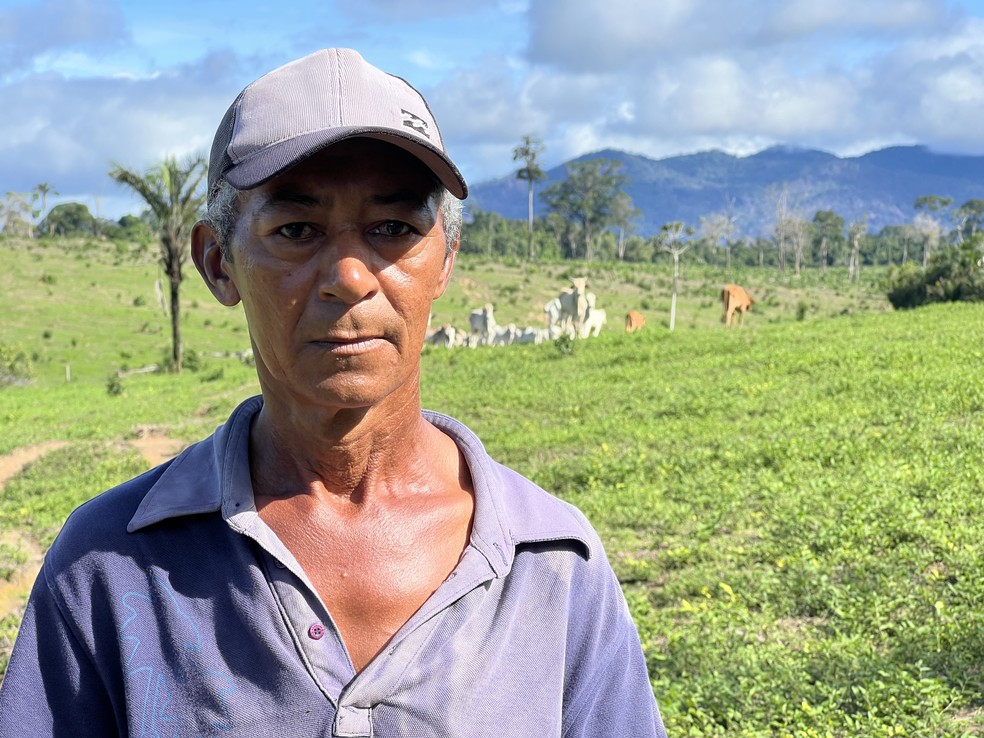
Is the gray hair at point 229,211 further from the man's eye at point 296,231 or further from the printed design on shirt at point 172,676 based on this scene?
the printed design on shirt at point 172,676

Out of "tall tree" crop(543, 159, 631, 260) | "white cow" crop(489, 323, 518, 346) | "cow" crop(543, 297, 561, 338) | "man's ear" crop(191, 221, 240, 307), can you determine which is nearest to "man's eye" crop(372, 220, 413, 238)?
"man's ear" crop(191, 221, 240, 307)

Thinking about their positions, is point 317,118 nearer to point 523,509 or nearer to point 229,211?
point 229,211

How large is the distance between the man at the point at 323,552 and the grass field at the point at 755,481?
105 inches

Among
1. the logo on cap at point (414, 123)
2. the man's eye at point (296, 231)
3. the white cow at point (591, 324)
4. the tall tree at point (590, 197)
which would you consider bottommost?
the white cow at point (591, 324)

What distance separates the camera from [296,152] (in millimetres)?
1130

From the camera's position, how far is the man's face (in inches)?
47.3

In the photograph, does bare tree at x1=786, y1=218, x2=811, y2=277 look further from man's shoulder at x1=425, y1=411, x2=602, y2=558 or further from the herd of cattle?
man's shoulder at x1=425, y1=411, x2=602, y2=558

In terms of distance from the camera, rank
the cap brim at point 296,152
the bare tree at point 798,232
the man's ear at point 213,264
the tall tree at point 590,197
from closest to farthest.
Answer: the cap brim at point 296,152 < the man's ear at point 213,264 < the bare tree at point 798,232 < the tall tree at point 590,197

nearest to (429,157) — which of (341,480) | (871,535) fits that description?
(341,480)

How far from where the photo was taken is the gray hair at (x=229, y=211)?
4.16 ft

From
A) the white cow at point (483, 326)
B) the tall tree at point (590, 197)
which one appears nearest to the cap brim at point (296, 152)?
the white cow at point (483, 326)

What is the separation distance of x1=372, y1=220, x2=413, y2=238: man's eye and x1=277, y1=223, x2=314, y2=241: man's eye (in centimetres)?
8

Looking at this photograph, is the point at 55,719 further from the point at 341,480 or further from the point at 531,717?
the point at 531,717

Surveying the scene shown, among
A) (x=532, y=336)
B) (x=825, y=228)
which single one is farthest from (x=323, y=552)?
(x=825, y=228)
